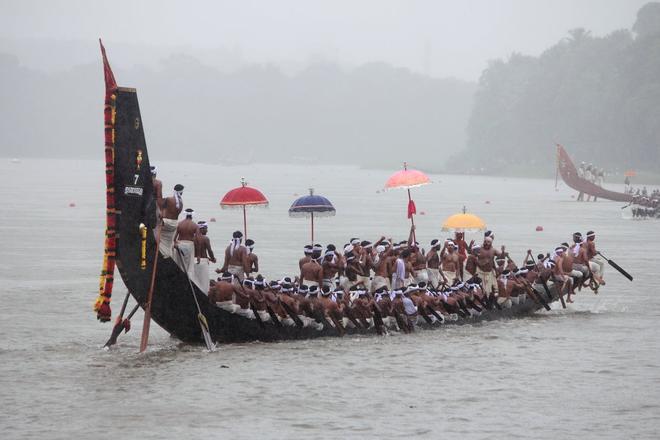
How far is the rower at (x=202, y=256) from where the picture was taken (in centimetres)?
2370

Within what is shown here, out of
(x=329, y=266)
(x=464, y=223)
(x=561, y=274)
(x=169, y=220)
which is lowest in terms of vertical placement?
(x=561, y=274)

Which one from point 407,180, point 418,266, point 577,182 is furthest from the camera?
point 577,182

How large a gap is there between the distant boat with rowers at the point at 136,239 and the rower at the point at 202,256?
412 millimetres

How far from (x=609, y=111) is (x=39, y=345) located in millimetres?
119234

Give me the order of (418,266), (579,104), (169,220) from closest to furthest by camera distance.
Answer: (169,220) → (418,266) → (579,104)

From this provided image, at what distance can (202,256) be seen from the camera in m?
25.2

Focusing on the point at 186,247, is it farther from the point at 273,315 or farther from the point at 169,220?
the point at 273,315

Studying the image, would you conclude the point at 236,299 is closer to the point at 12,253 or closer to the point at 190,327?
the point at 190,327

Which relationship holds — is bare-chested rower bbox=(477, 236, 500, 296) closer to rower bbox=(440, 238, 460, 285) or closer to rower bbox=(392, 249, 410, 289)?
rower bbox=(440, 238, 460, 285)

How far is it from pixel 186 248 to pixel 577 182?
73.2 meters

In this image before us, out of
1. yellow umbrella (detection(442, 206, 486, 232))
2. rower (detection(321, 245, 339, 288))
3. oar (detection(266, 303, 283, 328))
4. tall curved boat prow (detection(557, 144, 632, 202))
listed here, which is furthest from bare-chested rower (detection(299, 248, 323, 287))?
tall curved boat prow (detection(557, 144, 632, 202))

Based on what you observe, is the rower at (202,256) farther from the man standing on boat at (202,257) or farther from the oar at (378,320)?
the oar at (378,320)

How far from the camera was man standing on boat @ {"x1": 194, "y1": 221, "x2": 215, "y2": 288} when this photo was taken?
77.8ft

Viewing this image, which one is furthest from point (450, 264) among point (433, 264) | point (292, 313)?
point (292, 313)
